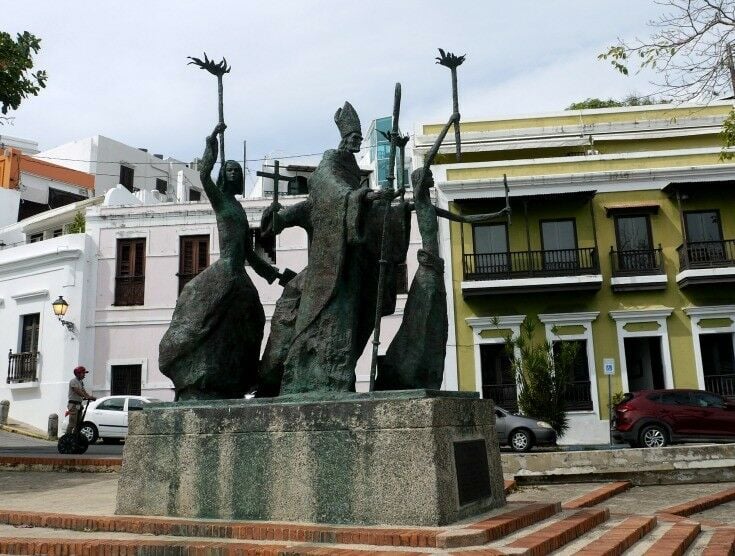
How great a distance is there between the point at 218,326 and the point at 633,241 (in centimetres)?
1906

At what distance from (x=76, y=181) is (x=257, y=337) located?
30.6 metres

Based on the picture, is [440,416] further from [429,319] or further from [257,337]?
[257,337]

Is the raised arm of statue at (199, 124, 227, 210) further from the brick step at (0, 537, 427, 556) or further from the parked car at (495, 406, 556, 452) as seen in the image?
the parked car at (495, 406, 556, 452)

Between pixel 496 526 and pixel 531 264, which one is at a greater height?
pixel 531 264

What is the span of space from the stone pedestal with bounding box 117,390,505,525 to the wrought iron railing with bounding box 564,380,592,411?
636 inches

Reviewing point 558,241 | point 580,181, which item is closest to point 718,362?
point 558,241

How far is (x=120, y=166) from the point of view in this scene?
36.8 meters

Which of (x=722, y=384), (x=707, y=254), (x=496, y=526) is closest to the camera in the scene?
(x=496, y=526)

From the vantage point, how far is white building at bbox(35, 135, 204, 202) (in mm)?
36250

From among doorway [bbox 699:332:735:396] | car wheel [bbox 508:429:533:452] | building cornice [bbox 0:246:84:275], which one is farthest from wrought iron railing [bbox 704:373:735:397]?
building cornice [bbox 0:246:84:275]

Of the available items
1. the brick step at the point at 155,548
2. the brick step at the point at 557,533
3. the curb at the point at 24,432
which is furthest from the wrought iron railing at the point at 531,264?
the brick step at the point at 155,548

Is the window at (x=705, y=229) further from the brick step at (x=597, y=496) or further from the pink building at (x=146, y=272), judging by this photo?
the brick step at (x=597, y=496)

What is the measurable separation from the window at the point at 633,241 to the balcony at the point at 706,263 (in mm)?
974

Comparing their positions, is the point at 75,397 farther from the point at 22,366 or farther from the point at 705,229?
the point at 705,229
